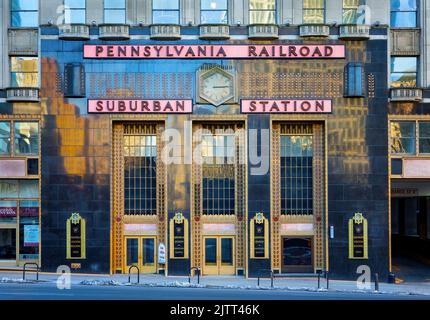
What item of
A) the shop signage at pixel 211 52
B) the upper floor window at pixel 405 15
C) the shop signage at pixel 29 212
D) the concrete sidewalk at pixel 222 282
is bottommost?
the concrete sidewalk at pixel 222 282

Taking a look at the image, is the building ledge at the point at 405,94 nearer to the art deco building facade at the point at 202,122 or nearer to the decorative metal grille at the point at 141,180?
the art deco building facade at the point at 202,122

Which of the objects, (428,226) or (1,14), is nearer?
(1,14)

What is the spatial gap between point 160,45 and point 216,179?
8012 mm

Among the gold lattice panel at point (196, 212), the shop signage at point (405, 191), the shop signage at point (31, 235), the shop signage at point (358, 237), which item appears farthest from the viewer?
the shop signage at point (405, 191)

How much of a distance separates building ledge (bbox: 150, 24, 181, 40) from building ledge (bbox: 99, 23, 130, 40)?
4.70ft

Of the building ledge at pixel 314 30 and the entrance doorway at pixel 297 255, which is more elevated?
the building ledge at pixel 314 30

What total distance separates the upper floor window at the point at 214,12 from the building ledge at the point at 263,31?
5.26ft

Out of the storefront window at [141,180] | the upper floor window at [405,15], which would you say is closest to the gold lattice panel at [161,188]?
the storefront window at [141,180]

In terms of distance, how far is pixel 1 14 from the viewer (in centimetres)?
3077

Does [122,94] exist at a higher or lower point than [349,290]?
higher

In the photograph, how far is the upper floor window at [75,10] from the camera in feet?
100

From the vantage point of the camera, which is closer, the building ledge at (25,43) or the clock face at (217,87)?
the clock face at (217,87)
